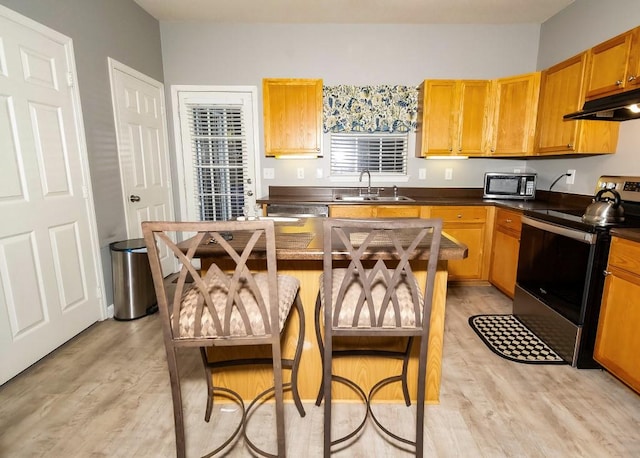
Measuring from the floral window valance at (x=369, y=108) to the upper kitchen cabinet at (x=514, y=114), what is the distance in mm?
832

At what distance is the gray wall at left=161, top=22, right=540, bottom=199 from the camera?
355cm

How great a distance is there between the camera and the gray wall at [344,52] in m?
3.55

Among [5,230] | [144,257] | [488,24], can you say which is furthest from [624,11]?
[5,230]

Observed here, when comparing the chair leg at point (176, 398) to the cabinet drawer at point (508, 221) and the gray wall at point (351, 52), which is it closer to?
the cabinet drawer at point (508, 221)

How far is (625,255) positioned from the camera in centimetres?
176

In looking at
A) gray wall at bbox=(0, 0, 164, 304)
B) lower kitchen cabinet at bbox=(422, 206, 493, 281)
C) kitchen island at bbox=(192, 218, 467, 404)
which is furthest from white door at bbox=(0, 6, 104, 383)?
lower kitchen cabinet at bbox=(422, 206, 493, 281)

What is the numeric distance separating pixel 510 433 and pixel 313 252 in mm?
Result: 1286

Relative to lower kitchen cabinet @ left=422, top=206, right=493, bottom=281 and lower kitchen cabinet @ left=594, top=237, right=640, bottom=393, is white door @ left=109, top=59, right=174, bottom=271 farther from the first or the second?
lower kitchen cabinet @ left=594, top=237, right=640, bottom=393

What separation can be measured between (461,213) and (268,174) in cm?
217

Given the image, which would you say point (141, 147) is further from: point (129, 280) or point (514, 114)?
point (514, 114)

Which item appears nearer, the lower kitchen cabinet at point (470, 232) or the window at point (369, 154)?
the lower kitchen cabinet at point (470, 232)

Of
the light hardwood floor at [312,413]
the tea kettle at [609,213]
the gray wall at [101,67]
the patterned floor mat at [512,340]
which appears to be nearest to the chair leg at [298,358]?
the light hardwood floor at [312,413]

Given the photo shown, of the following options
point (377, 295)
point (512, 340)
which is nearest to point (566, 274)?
point (512, 340)

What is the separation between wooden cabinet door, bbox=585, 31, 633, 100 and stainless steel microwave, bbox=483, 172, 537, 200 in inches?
41.4
